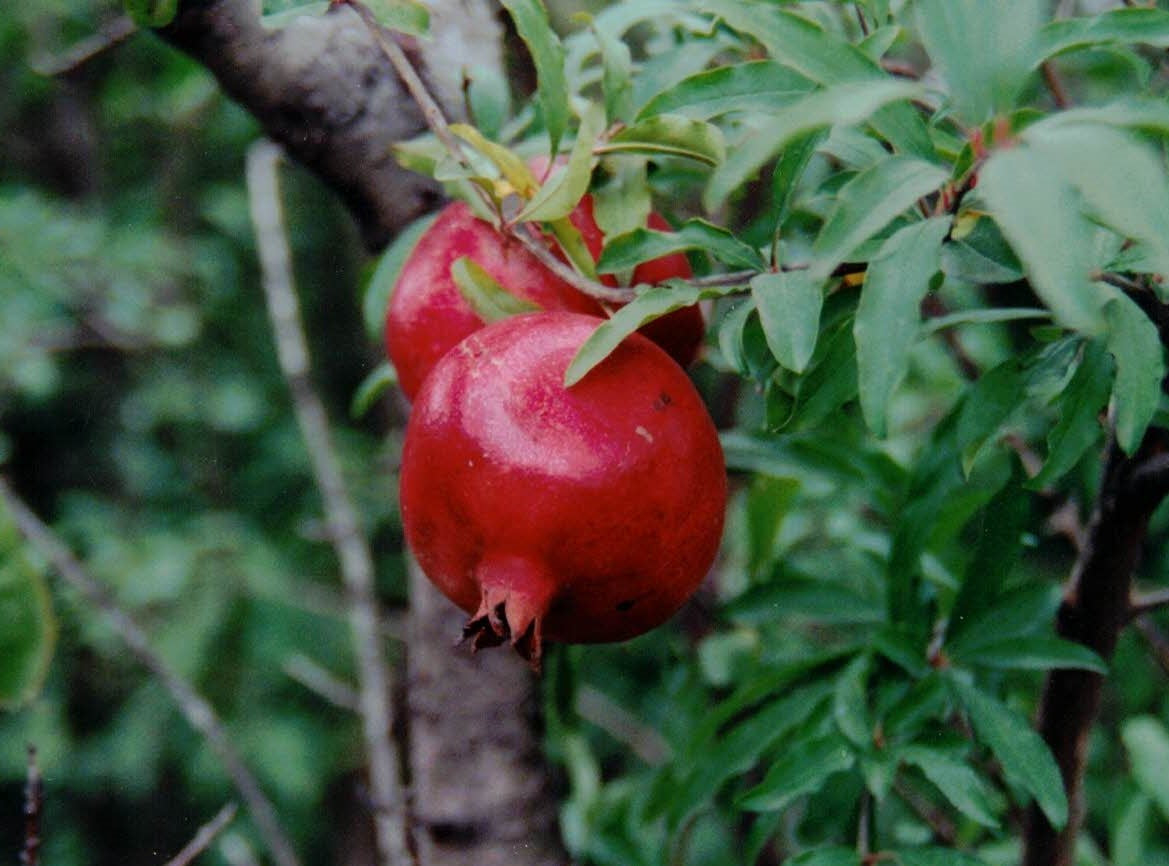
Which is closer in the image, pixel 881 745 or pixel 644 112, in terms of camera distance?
pixel 644 112

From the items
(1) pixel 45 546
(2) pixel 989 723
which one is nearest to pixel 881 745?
(2) pixel 989 723

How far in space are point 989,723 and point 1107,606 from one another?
0.42 feet

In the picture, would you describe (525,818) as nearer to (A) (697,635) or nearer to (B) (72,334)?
(A) (697,635)

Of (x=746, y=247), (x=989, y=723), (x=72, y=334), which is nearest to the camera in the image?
(x=746, y=247)

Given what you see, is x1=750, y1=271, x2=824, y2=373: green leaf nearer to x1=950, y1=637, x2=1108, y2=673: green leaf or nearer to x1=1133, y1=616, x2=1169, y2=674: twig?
x1=950, y1=637, x2=1108, y2=673: green leaf

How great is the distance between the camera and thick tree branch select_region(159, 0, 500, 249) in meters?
0.88

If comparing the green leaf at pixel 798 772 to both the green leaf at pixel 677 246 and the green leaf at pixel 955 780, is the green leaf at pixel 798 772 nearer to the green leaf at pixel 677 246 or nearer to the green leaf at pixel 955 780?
the green leaf at pixel 955 780

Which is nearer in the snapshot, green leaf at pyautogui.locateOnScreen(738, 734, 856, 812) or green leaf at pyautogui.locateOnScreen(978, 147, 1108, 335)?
green leaf at pyautogui.locateOnScreen(978, 147, 1108, 335)

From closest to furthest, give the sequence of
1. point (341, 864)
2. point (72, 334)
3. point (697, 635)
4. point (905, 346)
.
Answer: point (905, 346)
point (697, 635)
point (72, 334)
point (341, 864)

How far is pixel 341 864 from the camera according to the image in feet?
8.89

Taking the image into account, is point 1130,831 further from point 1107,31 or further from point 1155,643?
point 1107,31

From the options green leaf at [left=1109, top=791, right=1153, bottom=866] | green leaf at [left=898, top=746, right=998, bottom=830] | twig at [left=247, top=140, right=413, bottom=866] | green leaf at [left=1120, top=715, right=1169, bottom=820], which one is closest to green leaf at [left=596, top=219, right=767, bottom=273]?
green leaf at [left=898, top=746, right=998, bottom=830]

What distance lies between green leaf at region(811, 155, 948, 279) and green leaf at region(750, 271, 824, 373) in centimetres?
5

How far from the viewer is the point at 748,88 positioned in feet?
2.14
